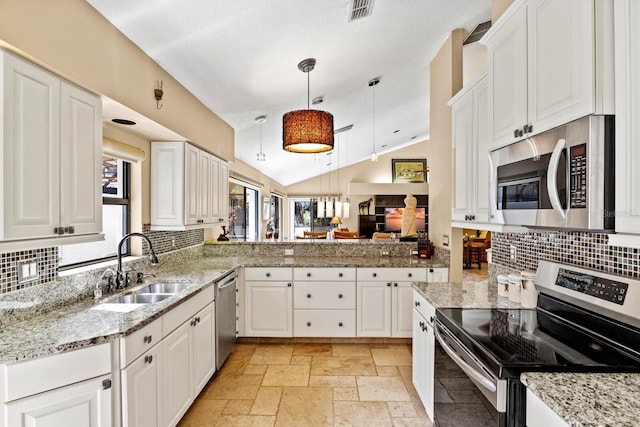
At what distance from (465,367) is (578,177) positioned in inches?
37.1

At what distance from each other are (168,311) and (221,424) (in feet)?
3.05

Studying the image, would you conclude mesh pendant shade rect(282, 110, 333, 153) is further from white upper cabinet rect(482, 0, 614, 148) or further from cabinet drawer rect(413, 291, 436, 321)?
cabinet drawer rect(413, 291, 436, 321)

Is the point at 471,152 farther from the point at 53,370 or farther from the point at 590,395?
the point at 53,370

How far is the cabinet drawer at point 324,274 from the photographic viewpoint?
352 centimetres

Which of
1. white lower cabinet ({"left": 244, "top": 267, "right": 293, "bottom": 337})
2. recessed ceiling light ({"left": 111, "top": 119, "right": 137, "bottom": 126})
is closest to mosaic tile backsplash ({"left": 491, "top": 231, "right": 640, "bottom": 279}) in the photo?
white lower cabinet ({"left": 244, "top": 267, "right": 293, "bottom": 337})

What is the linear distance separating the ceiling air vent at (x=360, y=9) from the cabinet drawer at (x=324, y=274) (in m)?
2.35

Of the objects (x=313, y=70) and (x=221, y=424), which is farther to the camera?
(x=313, y=70)

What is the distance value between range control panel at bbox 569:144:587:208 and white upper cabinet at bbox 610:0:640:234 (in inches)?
3.9

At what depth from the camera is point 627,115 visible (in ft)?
3.58

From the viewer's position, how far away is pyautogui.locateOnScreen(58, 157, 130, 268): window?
2600 millimetres

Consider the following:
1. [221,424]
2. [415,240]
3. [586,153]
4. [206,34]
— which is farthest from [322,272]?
[586,153]

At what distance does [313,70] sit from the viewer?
10.5 feet

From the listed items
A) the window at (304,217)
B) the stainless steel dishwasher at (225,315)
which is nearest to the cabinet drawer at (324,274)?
the stainless steel dishwasher at (225,315)

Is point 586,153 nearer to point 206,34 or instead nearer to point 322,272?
point 206,34
